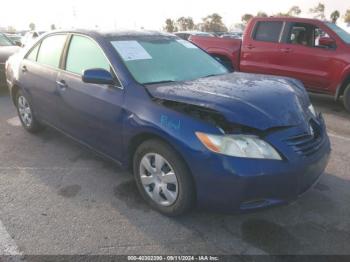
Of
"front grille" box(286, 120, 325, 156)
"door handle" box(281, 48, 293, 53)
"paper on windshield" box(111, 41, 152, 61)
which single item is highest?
"paper on windshield" box(111, 41, 152, 61)

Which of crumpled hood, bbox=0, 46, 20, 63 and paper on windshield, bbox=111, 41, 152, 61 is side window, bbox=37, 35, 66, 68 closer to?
paper on windshield, bbox=111, 41, 152, 61

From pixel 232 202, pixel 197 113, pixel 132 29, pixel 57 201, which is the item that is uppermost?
pixel 132 29

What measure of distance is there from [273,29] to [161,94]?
5.31 metres

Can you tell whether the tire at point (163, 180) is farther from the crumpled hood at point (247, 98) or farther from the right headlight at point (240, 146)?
the crumpled hood at point (247, 98)

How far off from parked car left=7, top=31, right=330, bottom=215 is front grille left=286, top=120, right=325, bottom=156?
1 cm

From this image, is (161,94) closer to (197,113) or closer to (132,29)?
(197,113)

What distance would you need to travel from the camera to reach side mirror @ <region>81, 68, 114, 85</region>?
3297mm

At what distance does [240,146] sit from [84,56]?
214cm

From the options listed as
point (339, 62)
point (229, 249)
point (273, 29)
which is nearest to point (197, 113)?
point (229, 249)

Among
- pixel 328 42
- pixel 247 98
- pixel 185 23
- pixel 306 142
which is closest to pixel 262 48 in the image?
pixel 328 42

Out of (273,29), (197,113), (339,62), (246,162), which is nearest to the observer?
(246,162)

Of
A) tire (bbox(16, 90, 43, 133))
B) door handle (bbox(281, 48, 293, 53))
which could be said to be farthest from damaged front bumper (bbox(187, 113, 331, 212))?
door handle (bbox(281, 48, 293, 53))

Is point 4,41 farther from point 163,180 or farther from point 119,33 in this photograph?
point 163,180

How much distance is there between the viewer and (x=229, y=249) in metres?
2.71
